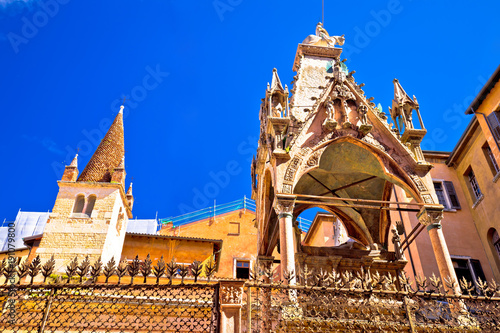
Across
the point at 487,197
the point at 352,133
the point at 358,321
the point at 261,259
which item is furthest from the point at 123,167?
the point at 358,321

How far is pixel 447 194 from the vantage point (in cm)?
2120

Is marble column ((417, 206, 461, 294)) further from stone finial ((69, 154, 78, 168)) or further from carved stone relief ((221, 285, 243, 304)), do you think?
stone finial ((69, 154, 78, 168))

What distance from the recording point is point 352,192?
17.6 m

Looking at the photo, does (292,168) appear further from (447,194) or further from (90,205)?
(90,205)

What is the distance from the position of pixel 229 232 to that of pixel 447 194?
20.1m

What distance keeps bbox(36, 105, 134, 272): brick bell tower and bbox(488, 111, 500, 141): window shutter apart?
1888 cm

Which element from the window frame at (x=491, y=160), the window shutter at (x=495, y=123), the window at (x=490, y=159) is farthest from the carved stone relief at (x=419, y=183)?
the window at (x=490, y=159)

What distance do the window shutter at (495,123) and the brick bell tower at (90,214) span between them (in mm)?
18878

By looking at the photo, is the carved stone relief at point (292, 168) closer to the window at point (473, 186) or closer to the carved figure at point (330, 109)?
the carved figure at point (330, 109)

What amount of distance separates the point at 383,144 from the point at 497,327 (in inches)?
275

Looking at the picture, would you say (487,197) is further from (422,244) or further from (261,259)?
(261,259)

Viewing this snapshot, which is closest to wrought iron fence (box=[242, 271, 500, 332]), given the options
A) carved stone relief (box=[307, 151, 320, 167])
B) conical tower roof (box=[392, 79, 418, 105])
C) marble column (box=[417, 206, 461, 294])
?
marble column (box=[417, 206, 461, 294])

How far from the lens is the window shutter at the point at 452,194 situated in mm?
21016

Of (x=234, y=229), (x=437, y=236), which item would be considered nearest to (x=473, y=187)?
(x=437, y=236)
